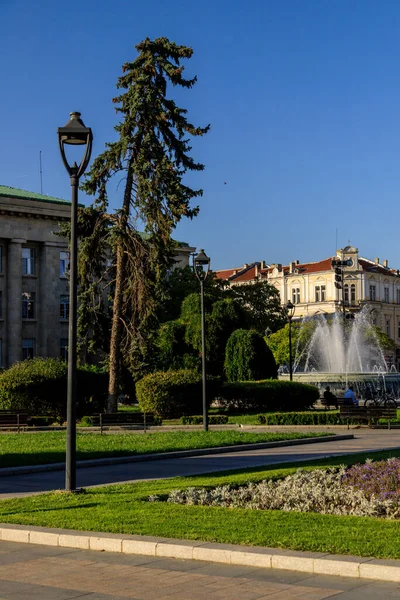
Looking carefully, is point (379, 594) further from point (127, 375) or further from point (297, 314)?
point (297, 314)

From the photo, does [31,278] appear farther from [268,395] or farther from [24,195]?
[268,395]

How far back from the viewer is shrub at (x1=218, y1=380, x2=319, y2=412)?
42.6m

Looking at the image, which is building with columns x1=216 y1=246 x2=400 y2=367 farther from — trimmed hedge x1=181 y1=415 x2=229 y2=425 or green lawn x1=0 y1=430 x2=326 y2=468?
green lawn x1=0 y1=430 x2=326 y2=468

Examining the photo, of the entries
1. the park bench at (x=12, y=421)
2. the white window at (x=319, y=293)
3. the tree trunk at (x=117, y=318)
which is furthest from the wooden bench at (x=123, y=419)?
the white window at (x=319, y=293)

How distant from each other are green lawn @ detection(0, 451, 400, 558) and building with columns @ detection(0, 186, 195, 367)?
174 feet

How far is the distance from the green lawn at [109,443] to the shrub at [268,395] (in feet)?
41.6

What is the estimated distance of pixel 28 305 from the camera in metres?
68.2

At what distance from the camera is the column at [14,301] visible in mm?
65938

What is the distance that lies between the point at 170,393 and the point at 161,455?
17474mm

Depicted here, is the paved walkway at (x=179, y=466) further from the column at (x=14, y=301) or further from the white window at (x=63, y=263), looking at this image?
the white window at (x=63, y=263)

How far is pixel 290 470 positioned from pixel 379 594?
30.5 feet

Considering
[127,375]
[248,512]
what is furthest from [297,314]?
[248,512]

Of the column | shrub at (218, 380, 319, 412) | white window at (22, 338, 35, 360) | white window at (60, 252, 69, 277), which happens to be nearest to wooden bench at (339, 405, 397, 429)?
shrub at (218, 380, 319, 412)

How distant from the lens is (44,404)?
1567 inches
